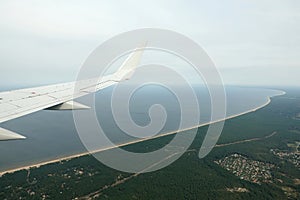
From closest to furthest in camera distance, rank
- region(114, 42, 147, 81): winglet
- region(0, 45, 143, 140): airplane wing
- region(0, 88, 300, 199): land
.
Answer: region(0, 45, 143, 140): airplane wing < region(114, 42, 147, 81): winglet < region(0, 88, 300, 199): land

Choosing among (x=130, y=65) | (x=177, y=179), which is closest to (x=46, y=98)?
(x=130, y=65)

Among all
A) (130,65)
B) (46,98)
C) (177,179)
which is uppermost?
(130,65)

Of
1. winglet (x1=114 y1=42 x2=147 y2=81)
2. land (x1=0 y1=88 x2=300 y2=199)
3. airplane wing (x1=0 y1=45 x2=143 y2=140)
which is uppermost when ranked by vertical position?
winglet (x1=114 y1=42 x2=147 y2=81)

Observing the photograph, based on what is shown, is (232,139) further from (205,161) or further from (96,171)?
(96,171)

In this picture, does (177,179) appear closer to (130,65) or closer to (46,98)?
(130,65)

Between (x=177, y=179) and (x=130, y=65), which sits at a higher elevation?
(x=130, y=65)

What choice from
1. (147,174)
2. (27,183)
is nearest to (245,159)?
(147,174)

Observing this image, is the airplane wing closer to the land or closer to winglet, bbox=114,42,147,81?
winglet, bbox=114,42,147,81

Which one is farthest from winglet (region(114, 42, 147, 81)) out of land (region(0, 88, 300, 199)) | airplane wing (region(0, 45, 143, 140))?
land (region(0, 88, 300, 199))

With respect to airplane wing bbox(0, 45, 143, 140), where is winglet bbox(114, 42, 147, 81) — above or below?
above
